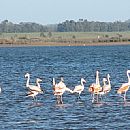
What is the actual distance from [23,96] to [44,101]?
2.80 metres

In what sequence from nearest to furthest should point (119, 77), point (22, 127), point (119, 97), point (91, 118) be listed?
point (22, 127), point (91, 118), point (119, 97), point (119, 77)

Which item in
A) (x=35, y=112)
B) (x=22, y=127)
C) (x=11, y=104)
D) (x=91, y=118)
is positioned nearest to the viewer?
(x=22, y=127)

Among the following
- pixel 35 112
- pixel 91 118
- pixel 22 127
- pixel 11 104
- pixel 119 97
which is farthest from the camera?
pixel 119 97

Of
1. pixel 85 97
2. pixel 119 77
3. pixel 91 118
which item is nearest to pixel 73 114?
pixel 91 118

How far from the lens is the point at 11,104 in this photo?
111 ft

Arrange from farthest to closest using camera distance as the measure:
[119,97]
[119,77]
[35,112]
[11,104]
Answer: [119,77]
[119,97]
[11,104]
[35,112]

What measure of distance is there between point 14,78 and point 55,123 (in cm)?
2540

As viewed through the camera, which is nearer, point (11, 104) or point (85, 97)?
point (11, 104)

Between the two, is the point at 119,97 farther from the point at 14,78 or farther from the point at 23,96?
the point at 14,78

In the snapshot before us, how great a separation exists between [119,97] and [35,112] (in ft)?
23.1

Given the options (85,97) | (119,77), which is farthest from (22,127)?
(119,77)

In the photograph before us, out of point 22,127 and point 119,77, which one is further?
point 119,77

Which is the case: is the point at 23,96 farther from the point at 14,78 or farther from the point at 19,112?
the point at 14,78

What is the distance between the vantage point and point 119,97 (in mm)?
36250
